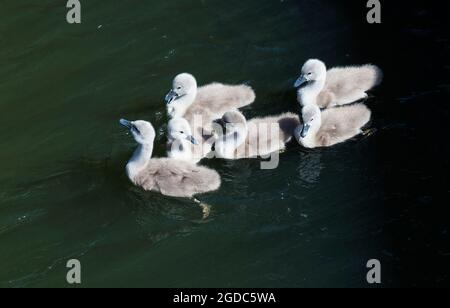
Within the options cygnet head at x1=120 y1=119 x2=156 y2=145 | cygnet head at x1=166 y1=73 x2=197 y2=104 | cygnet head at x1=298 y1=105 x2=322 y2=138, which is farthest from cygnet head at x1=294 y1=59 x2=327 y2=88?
cygnet head at x1=120 y1=119 x2=156 y2=145

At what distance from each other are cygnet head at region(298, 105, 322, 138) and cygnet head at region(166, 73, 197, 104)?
3.98 feet

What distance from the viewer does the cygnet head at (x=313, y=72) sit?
789 centimetres

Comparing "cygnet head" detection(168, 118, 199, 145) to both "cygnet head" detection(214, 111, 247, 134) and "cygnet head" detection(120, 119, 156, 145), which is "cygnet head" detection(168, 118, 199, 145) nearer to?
"cygnet head" detection(120, 119, 156, 145)

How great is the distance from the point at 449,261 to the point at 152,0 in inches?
223

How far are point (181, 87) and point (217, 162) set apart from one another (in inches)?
34.5

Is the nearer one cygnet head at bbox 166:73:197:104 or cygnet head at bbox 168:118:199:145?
cygnet head at bbox 168:118:199:145

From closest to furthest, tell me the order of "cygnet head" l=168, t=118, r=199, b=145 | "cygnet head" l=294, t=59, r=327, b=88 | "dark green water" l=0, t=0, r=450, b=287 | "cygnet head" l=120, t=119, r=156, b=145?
"dark green water" l=0, t=0, r=450, b=287 → "cygnet head" l=120, t=119, r=156, b=145 → "cygnet head" l=168, t=118, r=199, b=145 → "cygnet head" l=294, t=59, r=327, b=88

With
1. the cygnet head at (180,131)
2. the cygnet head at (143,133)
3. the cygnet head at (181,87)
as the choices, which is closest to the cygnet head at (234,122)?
the cygnet head at (180,131)

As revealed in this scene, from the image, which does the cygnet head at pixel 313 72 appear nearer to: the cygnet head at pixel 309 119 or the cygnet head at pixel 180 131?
the cygnet head at pixel 309 119

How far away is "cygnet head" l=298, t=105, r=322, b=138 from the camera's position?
7.48m

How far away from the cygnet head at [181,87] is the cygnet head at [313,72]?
114 cm

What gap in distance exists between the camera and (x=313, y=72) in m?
7.89

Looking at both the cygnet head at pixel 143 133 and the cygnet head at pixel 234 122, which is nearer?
the cygnet head at pixel 143 133

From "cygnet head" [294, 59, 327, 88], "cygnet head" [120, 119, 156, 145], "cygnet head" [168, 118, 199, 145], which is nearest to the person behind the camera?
"cygnet head" [120, 119, 156, 145]
